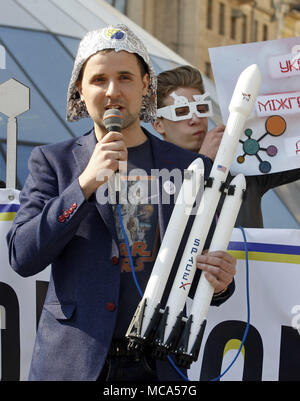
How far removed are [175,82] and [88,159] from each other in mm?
1743

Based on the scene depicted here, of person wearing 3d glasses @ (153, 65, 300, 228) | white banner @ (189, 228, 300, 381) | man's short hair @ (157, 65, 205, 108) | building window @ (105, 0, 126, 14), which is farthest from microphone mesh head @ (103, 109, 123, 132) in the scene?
building window @ (105, 0, 126, 14)

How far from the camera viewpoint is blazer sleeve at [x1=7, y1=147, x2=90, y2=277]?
236 centimetres

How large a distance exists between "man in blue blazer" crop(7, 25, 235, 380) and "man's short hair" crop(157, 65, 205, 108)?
1.55 metres

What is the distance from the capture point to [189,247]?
8.46 feet

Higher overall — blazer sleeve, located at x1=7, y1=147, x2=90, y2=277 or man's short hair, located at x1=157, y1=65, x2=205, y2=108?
man's short hair, located at x1=157, y1=65, x2=205, y2=108

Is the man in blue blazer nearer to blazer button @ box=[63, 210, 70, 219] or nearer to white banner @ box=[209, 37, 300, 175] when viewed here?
blazer button @ box=[63, 210, 70, 219]

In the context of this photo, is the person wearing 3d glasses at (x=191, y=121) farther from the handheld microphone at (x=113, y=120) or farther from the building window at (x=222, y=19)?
the building window at (x=222, y=19)

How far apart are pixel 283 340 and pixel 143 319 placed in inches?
56.3

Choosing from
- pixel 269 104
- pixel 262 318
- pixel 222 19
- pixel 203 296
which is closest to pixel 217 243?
pixel 203 296

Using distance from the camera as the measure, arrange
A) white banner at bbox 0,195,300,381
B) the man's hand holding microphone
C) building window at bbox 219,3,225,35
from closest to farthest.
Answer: the man's hand holding microphone, white banner at bbox 0,195,300,381, building window at bbox 219,3,225,35

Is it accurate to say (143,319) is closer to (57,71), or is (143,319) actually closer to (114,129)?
(114,129)

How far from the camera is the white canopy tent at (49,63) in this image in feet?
22.0

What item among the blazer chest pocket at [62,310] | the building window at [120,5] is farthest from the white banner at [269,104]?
the building window at [120,5]

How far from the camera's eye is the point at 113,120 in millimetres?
2400
